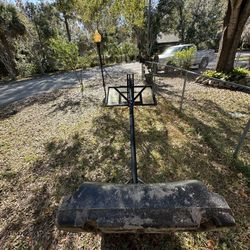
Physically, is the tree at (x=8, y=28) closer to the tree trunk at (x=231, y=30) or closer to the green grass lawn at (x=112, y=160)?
the green grass lawn at (x=112, y=160)

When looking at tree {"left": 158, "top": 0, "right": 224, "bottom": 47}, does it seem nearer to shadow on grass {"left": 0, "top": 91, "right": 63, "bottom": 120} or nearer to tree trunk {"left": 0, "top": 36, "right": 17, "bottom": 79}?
tree trunk {"left": 0, "top": 36, "right": 17, "bottom": 79}

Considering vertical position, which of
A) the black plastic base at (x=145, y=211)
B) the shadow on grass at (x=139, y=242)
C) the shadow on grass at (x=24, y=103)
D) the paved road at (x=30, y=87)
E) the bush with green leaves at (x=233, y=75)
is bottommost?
the paved road at (x=30, y=87)

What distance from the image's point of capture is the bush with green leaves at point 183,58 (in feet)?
32.0

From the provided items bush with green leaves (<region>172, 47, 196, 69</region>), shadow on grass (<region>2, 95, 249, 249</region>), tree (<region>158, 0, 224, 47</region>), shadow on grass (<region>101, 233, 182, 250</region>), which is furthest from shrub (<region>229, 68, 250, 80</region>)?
tree (<region>158, 0, 224, 47</region>)

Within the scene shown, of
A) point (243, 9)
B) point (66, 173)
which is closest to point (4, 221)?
point (66, 173)

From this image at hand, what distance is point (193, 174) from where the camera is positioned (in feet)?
9.61

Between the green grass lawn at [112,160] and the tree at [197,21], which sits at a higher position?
the tree at [197,21]

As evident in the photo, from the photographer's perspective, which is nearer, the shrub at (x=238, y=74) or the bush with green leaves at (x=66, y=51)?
the bush with green leaves at (x=66, y=51)

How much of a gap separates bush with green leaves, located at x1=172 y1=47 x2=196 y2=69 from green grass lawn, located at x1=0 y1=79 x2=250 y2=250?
452 centimetres

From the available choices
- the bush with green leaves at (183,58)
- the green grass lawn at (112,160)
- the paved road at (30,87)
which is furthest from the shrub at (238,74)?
the paved road at (30,87)

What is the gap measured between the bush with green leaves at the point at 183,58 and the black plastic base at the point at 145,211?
983cm

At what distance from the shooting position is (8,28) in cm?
1359

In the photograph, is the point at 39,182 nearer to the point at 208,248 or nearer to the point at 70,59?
the point at 208,248

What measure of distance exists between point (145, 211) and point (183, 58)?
404 inches
